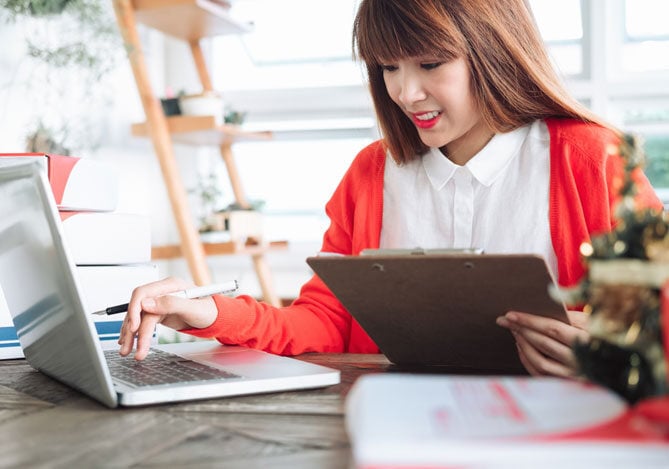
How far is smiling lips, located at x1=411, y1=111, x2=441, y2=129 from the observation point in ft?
4.48

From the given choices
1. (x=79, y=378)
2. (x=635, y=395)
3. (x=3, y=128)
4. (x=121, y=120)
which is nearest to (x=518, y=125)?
(x=79, y=378)

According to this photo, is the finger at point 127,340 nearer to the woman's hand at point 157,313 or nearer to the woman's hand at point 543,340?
the woman's hand at point 157,313

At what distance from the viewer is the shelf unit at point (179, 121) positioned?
114 inches

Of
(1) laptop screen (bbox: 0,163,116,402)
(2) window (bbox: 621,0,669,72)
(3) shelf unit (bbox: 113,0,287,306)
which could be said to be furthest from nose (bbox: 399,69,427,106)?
(2) window (bbox: 621,0,669,72)

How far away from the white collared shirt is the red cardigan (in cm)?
3

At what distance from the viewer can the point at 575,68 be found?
336 cm

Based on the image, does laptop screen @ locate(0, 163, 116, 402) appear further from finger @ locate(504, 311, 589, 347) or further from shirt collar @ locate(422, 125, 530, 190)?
shirt collar @ locate(422, 125, 530, 190)

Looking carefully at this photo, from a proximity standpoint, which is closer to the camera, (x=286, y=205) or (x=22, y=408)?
(x=22, y=408)

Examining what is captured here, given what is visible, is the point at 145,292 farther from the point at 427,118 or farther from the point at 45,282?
the point at 427,118

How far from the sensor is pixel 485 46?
1.31 meters

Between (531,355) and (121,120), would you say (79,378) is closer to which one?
(531,355)

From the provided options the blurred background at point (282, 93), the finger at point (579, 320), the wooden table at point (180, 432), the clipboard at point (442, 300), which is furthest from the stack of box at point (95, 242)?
the blurred background at point (282, 93)

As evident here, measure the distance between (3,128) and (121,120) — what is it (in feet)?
2.69

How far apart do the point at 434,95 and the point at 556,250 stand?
13.1 inches
